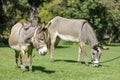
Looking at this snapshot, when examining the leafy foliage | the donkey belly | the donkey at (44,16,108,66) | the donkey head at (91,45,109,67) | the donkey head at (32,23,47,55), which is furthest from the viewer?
the leafy foliage

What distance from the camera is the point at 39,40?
12.6m

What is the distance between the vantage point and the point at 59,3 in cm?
5691

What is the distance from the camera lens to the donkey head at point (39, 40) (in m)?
12.4

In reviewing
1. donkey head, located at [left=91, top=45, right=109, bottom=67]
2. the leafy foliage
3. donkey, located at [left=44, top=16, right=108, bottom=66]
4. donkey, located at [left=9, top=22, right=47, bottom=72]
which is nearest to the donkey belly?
donkey, located at [left=44, top=16, right=108, bottom=66]

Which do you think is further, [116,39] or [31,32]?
[116,39]

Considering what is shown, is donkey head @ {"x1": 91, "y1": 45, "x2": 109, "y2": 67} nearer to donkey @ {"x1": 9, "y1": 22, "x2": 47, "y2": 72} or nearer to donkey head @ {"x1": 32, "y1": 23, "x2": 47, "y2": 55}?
donkey @ {"x1": 9, "y1": 22, "x2": 47, "y2": 72}

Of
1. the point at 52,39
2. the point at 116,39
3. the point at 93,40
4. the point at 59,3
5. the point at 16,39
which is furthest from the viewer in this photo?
the point at 116,39

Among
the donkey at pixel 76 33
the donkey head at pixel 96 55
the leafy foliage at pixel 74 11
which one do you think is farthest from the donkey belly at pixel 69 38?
the leafy foliage at pixel 74 11

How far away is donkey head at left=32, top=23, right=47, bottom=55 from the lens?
1245cm

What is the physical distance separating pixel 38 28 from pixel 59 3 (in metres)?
44.5

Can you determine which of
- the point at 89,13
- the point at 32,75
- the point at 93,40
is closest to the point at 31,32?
the point at 32,75

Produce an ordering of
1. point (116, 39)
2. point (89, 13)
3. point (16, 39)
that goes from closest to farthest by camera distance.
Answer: point (16, 39), point (89, 13), point (116, 39)

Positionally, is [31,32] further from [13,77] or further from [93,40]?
[93,40]

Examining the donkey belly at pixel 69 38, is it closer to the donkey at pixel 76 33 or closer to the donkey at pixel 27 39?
the donkey at pixel 76 33
